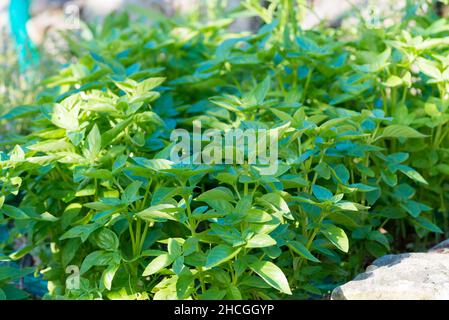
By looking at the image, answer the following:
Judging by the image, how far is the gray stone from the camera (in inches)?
74.7

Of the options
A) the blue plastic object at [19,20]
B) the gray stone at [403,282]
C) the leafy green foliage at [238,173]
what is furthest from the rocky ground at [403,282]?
the blue plastic object at [19,20]

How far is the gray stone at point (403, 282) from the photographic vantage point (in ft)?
6.23

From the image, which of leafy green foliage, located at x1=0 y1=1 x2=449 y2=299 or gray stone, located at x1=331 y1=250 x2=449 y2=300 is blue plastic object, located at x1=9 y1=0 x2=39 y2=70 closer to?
leafy green foliage, located at x1=0 y1=1 x2=449 y2=299

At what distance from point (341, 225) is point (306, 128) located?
19.8 inches

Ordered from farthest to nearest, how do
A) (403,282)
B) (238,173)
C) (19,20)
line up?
(19,20) → (238,173) → (403,282)

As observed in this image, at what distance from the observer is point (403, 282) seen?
1934 millimetres

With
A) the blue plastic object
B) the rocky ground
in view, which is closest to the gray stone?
the rocky ground

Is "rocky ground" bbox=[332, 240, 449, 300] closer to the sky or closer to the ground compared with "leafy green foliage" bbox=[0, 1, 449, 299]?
closer to the ground

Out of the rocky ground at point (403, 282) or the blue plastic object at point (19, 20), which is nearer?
the rocky ground at point (403, 282)

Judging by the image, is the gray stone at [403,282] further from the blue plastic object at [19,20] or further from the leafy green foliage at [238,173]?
the blue plastic object at [19,20]

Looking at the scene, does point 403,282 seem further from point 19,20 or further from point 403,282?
point 19,20

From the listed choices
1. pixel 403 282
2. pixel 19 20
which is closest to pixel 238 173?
pixel 403 282

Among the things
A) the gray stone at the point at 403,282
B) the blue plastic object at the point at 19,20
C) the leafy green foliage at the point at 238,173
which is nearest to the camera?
the gray stone at the point at 403,282
